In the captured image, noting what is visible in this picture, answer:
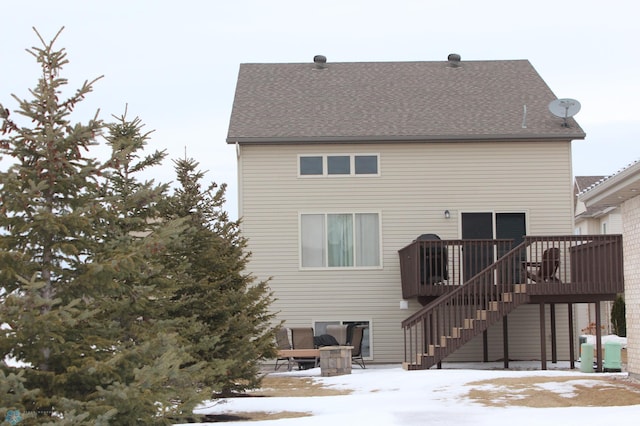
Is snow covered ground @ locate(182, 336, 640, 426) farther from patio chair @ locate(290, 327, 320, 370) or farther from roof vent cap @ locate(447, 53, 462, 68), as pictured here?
roof vent cap @ locate(447, 53, 462, 68)

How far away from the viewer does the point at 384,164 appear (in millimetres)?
23812

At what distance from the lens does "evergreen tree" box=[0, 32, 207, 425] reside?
27.0 ft

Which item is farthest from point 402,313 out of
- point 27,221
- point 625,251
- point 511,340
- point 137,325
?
point 27,221

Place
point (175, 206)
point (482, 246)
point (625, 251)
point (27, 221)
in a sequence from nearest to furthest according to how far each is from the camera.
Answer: point (27, 221), point (175, 206), point (625, 251), point (482, 246)

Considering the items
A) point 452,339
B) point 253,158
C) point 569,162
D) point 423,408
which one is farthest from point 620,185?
point 253,158

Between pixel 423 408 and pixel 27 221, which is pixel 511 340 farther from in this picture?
pixel 27 221

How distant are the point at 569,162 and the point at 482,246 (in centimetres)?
371

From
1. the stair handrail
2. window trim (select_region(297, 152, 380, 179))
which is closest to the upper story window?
window trim (select_region(297, 152, 380, 179))

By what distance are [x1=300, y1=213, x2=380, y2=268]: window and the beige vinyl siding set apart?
175 mm

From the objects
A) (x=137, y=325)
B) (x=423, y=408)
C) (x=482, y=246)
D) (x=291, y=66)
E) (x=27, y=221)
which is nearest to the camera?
(x=27, y=221)

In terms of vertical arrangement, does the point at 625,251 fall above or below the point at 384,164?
below

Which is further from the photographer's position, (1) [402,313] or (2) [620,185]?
(1) [402,313]

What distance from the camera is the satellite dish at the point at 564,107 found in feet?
76.4

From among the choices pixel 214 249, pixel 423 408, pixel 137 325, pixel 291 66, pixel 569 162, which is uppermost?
pixel 291 66
